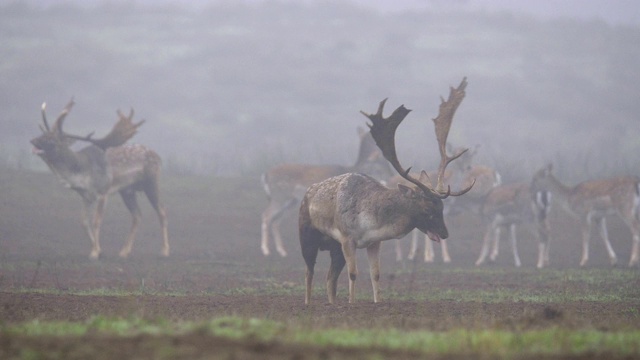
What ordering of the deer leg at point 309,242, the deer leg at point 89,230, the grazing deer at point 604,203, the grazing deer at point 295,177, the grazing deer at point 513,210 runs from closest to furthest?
the deer leg at point 309,242 → the deer leg at point 89,230 → the grazing deer at point 604,203 → the grazing deer at point 513,210 → the grazing deer at point 295,177

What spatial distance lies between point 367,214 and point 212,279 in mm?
5771

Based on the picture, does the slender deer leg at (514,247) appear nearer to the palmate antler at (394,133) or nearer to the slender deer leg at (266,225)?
the slender deer leg at (266,225)

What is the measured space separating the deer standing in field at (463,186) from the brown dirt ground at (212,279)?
0.77 meters

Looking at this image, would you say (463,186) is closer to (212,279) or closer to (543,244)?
(543,244)

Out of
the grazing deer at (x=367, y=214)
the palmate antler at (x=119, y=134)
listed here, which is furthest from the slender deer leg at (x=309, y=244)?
the palmate antler at (x=119, y=134)

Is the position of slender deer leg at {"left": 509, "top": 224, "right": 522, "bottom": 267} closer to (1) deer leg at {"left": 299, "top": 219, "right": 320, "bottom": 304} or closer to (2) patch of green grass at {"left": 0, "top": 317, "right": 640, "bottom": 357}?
(1) deer leg at {"left": 299, "top": 219, "right": 320, "bottom": 304}

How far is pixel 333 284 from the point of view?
493 inches

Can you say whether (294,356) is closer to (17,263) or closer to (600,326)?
(600,326)

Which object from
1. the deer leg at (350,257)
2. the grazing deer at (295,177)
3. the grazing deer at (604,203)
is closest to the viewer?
the deer leg at (350,257)

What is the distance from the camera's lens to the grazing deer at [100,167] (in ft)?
70.6

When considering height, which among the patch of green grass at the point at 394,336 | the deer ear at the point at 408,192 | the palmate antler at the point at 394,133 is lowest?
the patch of green grass at the point at 394,336

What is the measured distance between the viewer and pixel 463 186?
2647cm

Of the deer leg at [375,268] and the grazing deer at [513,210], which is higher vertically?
the grazing deer at [513,210]

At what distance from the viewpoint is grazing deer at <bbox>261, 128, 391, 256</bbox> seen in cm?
2542
